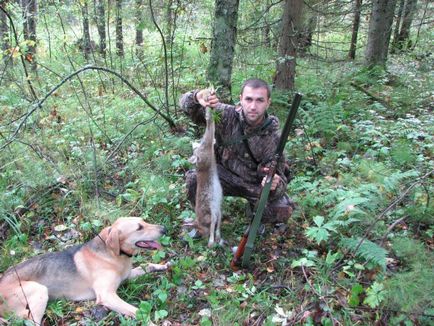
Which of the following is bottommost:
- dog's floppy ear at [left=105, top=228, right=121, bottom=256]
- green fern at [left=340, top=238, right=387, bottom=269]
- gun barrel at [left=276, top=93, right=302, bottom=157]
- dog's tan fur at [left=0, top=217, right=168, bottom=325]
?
dog's tan fur at [left=0, top=217, right=168, bottom=325]

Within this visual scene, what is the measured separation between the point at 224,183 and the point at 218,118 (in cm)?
101

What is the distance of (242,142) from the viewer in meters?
4.90

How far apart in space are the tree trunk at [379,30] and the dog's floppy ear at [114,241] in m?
8.29

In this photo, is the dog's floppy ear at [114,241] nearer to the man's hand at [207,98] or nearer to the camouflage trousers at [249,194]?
the camouflage trousers at [249,194]

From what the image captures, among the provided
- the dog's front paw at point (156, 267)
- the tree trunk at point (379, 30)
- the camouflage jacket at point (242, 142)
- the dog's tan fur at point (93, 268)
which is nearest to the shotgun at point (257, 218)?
the camouflage jacket at point (242, 142)

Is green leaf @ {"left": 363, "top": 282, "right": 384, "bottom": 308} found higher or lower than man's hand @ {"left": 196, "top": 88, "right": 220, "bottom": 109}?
lower

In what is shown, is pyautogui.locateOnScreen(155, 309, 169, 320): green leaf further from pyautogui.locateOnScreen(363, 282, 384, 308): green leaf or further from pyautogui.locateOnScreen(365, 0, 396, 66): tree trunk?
pyautogui.locateOnScreen(365, 0, 396, 66): tree trunk

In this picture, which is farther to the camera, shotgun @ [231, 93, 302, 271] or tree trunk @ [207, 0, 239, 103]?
tree trunk @ [207, 0, 239, 103]

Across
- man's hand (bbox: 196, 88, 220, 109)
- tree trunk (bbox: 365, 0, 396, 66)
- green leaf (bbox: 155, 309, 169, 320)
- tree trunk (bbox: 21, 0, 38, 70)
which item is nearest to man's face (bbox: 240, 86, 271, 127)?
man's hand (bbox: 196, 88, 220, 109)

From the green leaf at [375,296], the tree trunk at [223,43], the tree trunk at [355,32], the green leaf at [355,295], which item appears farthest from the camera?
the tree trunk at [355,32]

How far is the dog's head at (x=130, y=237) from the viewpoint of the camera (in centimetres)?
412

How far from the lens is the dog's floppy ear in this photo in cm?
410

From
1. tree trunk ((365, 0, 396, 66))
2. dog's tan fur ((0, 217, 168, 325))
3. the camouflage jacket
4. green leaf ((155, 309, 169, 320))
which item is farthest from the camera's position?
tree trunk ((365, 0, 396, 66))

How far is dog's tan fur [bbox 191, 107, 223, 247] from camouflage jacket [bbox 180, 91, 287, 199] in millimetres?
466
